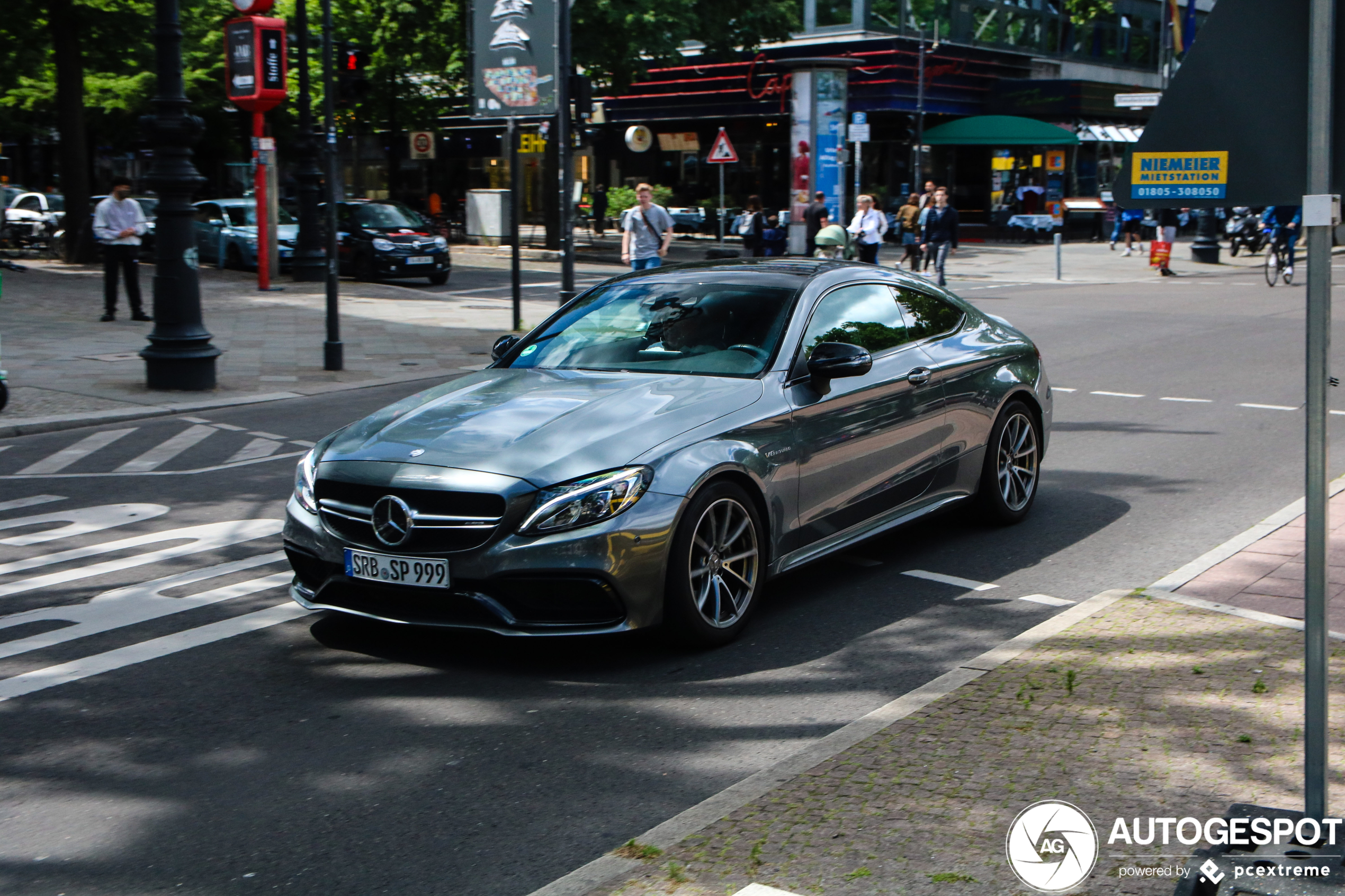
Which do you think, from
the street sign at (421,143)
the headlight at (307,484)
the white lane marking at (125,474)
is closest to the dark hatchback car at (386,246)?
the street sign at (421,143)

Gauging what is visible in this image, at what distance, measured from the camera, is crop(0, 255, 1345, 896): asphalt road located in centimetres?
394

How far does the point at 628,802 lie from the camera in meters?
4.21

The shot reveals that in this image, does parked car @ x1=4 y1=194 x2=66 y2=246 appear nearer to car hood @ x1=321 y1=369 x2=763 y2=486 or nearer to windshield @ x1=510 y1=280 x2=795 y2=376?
windshield @ x1=510 y1=280 x2=795 y2=376

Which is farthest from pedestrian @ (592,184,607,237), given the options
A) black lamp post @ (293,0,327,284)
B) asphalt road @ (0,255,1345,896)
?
asphalt road @ (0,255,1345,896)

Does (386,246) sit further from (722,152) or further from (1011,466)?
(1011,466)

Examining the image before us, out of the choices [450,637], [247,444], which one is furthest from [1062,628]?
[247,444]

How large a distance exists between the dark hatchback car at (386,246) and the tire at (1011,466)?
20.1 meters

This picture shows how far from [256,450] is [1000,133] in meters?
39.8

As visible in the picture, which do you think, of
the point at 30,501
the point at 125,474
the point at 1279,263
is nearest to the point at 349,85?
the point at 125,474

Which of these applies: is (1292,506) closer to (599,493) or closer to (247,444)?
(599,493)

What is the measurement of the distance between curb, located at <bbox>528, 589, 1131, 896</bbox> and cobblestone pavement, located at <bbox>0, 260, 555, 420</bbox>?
9.36 metres

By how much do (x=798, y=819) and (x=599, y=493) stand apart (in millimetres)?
1784

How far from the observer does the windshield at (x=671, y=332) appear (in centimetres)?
642

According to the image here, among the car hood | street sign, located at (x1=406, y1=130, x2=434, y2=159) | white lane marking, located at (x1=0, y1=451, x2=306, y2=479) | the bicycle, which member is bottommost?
white lane marking, located at (x1=0, y1=451, x2=306, y2=479)
